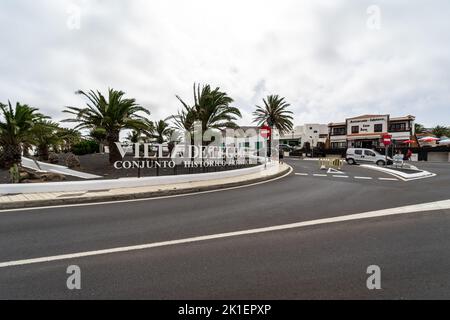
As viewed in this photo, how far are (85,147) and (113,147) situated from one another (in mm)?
14838

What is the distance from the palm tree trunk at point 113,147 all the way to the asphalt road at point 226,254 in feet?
25.4

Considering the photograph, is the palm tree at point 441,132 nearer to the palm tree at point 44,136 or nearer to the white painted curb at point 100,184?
the white painted curb at point 100,184

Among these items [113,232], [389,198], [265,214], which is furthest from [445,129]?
[113,232]

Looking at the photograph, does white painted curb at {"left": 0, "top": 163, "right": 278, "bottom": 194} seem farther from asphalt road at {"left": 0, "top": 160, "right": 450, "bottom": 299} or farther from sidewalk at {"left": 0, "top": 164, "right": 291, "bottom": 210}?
asphalt road at {"left": 0, "top": 160, "right": 450, "bottom": 299}

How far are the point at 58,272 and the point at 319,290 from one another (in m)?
3.73

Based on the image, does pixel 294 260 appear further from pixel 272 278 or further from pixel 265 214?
pixel 265 214

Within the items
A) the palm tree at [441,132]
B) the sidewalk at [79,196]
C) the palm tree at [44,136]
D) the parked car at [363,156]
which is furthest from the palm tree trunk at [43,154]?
the palm tree at [441,132]

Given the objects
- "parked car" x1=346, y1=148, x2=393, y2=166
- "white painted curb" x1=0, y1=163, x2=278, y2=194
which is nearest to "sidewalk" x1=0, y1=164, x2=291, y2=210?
"white painted curb" x1=0, y1=163, x2=278, y2=194

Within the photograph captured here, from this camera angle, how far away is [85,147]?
1000 inches

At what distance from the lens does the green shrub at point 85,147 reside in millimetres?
24172

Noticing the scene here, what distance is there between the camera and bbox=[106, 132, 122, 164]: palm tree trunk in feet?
44.7

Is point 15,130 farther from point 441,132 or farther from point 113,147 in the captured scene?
point 441,132

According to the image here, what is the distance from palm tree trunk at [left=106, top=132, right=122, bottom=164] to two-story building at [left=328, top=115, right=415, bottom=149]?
45.1 metres

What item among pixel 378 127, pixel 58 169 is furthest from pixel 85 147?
pixel 378 127
